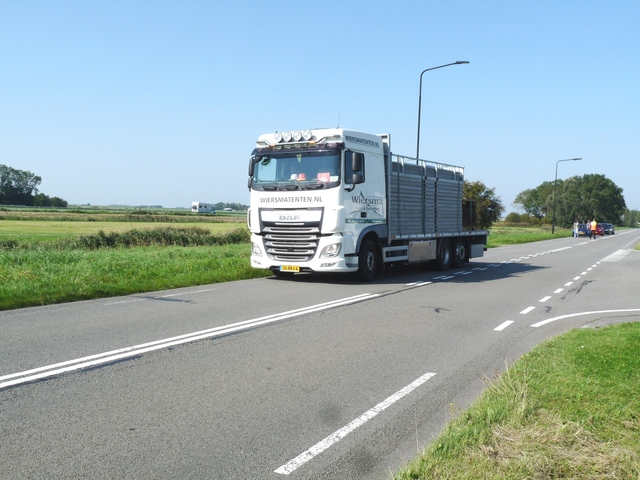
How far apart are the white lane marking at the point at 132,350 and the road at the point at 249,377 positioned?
3 centimetres

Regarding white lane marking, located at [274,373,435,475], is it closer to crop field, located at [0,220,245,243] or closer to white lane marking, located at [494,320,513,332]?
white lane marking, located at [494,320,513,332]

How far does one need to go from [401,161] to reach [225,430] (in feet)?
44.0

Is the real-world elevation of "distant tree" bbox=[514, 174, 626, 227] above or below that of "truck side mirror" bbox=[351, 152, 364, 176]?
above

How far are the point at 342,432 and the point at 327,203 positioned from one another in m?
10.1

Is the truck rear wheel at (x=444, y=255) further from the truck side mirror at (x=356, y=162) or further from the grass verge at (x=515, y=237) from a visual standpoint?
the grass verge at (x=515, y=237)

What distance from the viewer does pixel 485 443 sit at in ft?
13.3

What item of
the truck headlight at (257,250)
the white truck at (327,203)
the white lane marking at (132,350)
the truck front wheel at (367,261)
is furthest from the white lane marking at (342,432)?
the truck headlight at (257,250)

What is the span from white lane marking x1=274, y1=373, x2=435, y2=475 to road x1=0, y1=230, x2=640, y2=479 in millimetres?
14

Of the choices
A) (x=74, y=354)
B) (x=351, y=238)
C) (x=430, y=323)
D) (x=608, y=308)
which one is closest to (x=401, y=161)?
(x=351, y=238)

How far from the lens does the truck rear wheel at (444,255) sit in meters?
19.2

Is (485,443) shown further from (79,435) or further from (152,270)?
(152,270)

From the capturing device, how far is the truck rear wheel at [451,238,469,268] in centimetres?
2036

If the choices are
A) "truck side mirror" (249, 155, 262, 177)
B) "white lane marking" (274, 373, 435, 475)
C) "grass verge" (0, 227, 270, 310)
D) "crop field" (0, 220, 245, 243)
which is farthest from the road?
"crop field" (0, 220, 245, 243)

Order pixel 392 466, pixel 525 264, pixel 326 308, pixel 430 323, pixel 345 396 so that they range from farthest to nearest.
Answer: pixel 525 264
pixel 326 308
pixel 430 323
pixel 345 396
pixel 392 466
